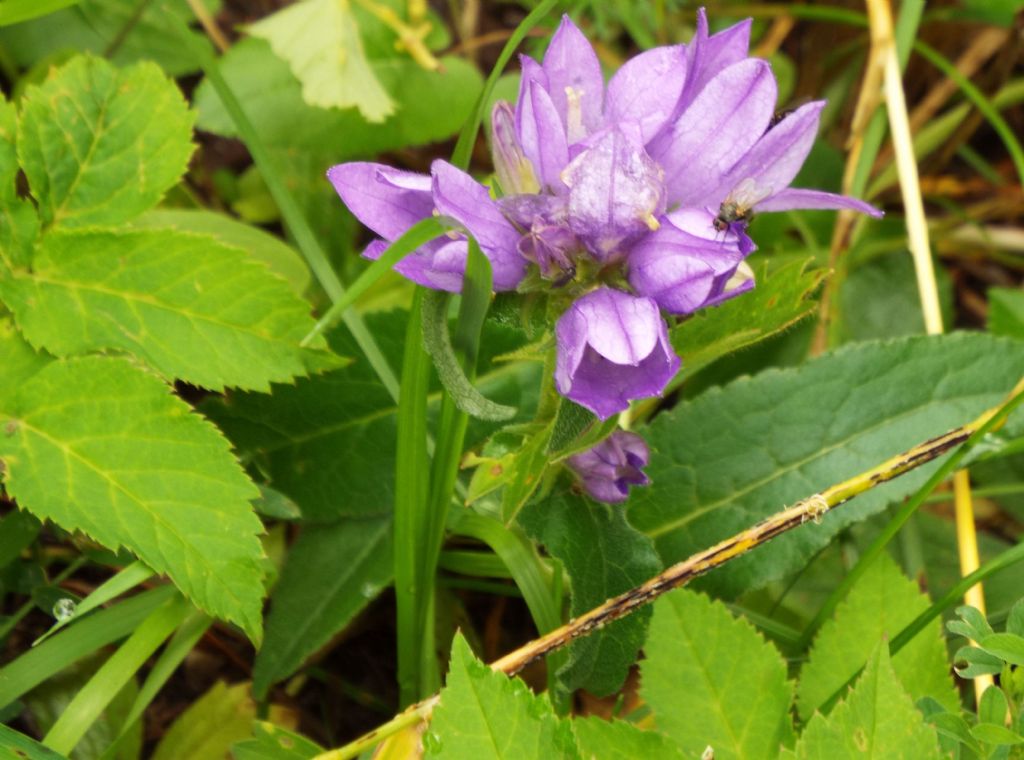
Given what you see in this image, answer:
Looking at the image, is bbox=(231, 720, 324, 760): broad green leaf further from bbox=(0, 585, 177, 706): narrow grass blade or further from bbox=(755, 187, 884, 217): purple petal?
bbox=(755, 187, 884, 217): purple petal

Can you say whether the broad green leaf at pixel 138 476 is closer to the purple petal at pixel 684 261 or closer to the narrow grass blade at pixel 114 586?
the narrow grass blade at pixel 114 586

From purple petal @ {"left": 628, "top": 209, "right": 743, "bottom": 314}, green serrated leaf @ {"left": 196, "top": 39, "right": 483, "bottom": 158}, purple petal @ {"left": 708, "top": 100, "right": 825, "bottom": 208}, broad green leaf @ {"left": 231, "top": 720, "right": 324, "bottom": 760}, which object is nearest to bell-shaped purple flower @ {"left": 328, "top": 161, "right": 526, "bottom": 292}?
purple petal @ {"left": 628, "top": 209, "right": 743, "bottom": 314}

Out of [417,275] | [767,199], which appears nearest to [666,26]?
[767,199]

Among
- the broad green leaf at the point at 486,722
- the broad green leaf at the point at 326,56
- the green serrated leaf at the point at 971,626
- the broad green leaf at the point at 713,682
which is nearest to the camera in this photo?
the broad green leaf at the point at 486,722

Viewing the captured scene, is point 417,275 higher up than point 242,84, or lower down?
lower down

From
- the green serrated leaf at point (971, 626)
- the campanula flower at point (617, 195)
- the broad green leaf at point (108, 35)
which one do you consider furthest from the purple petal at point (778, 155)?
the broad green leaf at point (108, 35)

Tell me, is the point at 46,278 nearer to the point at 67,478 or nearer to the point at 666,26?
the point at 67,478
